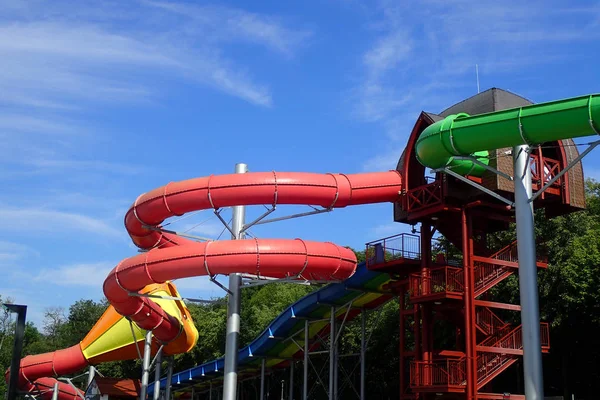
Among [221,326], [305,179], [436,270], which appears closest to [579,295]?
[436,270]

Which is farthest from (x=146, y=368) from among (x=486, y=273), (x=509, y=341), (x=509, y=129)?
(x=509, y=129)

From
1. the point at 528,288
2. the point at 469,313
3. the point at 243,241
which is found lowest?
the point at 528,288

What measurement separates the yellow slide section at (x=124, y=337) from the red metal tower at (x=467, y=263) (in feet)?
37.1

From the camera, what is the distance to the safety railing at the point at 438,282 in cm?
2456

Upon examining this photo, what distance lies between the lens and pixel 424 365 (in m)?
Result: 24.9

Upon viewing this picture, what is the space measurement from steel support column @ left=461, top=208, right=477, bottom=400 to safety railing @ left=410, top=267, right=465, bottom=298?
0.33 m

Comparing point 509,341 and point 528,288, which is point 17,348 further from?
point 509,341

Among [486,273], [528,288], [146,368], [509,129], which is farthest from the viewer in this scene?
[146,368]

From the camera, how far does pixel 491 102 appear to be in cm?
2511

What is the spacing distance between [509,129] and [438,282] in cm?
816

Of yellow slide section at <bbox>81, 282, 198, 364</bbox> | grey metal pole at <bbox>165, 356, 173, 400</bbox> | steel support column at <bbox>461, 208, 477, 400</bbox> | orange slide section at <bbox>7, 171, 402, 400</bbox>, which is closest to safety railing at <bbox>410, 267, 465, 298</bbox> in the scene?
steel support column at <bbox>461, 208, 477, 400</bbox>

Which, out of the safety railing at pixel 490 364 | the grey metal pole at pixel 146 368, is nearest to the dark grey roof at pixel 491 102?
the safety railing at pixel 490 364

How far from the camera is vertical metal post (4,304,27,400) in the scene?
1700 centimetres

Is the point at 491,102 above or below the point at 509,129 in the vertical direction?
above
